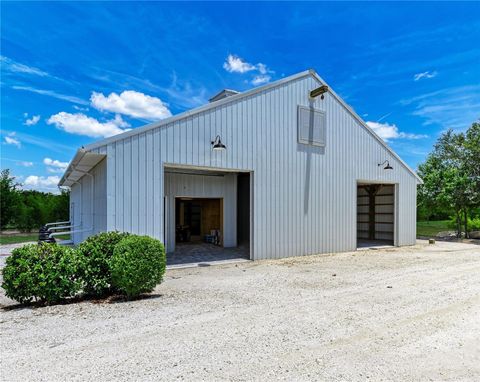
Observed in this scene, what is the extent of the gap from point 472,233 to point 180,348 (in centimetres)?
2016

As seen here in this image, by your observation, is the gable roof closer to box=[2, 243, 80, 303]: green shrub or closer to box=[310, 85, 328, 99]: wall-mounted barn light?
box=[310, 85, 328, 99]: wall-mounted barn light

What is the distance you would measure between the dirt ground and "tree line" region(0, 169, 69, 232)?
1759cm

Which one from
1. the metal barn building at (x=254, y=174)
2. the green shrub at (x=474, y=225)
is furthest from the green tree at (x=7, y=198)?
the green shrub at (x=474, y=225)

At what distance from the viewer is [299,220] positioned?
1048cm

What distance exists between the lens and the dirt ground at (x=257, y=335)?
278cm

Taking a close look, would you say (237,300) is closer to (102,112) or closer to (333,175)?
(333,175)

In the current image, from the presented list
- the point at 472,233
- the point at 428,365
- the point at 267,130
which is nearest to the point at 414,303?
the point at 428,365

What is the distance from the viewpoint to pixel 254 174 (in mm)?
Result: 9531

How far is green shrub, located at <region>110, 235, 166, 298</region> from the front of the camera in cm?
492

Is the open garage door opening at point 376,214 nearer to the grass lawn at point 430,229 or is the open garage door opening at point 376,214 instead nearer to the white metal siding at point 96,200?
the grass lawn at point 430,229

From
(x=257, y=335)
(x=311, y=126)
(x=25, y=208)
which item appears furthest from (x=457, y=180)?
(x=25, y=208)

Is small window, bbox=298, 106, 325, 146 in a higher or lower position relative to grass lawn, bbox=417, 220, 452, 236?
higher

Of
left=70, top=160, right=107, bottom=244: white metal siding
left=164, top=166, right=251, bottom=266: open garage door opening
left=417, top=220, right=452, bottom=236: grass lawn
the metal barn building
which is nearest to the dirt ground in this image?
left=70, top=160, right=107, bottom=244: white metal siding

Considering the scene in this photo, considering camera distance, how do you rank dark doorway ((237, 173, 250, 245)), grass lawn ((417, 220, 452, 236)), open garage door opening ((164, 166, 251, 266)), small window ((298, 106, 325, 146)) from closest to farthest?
small window ((298, 106, 325, 146)), open garage door opening ((164, 166, 251, 266)), dark doorway ((237, 173, 250, 245)), grass lawn ((417, 220, 452, 236))
